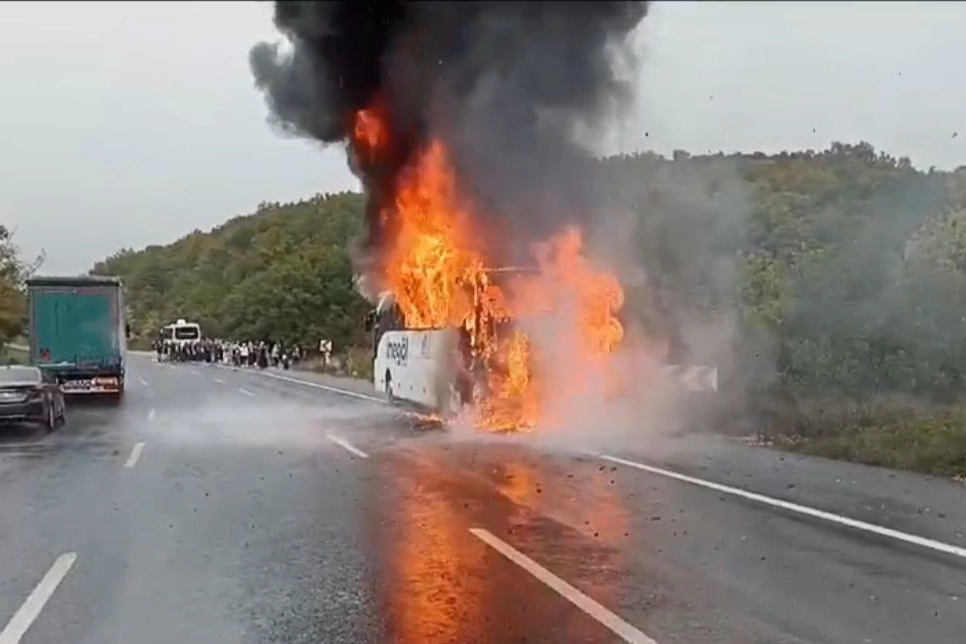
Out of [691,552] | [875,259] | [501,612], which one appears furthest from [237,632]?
[875,259]

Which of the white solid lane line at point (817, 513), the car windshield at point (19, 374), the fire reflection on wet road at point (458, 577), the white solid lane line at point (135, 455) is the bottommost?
the white solid lane line at point (817, 513)

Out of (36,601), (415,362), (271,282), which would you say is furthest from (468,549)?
(271,282)

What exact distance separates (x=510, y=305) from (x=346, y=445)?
4.47m

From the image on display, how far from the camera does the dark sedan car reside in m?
22.2

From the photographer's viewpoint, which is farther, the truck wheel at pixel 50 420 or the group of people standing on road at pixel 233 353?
the group of people standing on road at pixel 233 353

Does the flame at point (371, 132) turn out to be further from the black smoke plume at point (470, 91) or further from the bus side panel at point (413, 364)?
the bus side panel at point (413, 364)

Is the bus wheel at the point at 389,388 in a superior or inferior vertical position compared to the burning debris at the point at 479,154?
inferior

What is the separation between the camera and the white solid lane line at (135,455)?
16.6 m

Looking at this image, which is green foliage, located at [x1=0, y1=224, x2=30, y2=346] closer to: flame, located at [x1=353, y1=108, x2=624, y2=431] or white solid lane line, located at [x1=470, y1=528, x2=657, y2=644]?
flame, located at [x1=353, y1=108, x2=624, y2=431]

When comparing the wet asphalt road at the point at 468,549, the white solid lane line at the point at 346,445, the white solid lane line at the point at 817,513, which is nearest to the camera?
the wet asphalt road at the point at 468,549

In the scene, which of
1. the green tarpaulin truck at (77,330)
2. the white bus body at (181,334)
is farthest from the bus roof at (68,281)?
the white bus body at (181,334)

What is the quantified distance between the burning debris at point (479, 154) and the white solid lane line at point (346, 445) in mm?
2769

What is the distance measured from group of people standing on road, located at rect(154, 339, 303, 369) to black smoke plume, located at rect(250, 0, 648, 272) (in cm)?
3723

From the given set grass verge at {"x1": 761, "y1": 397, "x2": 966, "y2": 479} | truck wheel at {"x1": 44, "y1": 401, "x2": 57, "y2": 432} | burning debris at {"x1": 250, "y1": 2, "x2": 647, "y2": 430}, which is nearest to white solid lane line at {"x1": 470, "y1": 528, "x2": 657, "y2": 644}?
grass verge at {"x1": 761, "y1": 397, "x2": 966, "y2": 479}
